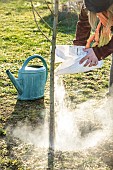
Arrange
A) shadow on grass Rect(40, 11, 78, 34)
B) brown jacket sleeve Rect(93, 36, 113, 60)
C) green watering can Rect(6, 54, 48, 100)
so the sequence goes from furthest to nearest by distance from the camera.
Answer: shadow on grass Rect(40, 11, 78, 34) → green watering can Rect(6, 54, 48, 100) → brown jacket sleeve Rect(93, 36, 113, 60)

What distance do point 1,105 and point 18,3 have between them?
277 inches

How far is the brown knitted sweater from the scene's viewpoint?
3.26 m

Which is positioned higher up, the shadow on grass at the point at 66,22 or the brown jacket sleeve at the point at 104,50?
the brown jacket sleeve at the point at 104,50

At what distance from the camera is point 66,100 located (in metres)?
4.48

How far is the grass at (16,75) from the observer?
3520 millimetres

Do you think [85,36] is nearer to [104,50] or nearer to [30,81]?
[104,50]

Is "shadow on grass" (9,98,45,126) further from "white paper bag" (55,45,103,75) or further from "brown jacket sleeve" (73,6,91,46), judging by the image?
"brown jacket sleeve" (73,6,91,46)

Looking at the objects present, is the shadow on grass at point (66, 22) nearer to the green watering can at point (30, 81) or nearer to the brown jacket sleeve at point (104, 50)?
the green watering can at point (30, 81)

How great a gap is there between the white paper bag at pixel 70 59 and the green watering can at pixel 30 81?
0.65 m

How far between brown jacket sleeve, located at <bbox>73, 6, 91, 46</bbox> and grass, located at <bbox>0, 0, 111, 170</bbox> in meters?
0.78

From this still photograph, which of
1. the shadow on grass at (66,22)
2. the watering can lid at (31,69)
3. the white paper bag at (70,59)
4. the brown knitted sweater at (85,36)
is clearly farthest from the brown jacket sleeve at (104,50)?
the shadow on grass at (66,22)

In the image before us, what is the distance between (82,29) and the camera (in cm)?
357

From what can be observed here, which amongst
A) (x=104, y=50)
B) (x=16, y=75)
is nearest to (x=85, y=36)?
(x=104, y=50)

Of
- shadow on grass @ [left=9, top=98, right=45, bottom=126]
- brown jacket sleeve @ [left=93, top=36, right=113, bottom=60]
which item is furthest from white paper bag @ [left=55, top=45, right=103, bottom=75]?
shadow on grass @ [left=9, top=98, right=45, bottom=126]
